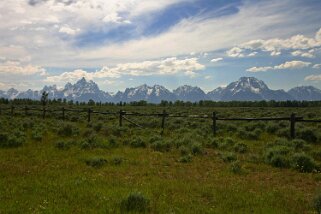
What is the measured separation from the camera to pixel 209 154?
1706 cm

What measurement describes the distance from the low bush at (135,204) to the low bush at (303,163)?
776cm

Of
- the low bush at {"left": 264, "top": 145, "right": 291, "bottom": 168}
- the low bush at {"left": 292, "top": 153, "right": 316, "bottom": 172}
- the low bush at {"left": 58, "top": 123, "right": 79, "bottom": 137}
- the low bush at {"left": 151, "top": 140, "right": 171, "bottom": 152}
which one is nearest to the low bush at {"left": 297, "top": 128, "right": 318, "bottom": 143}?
the low bush at {"left": 264, "top": 145, "right": 291, "bottom": 168}

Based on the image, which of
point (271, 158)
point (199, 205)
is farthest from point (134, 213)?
point (271, 158)

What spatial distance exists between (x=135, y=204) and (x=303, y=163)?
27.7 ft

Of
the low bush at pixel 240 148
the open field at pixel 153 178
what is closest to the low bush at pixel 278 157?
the open field at pixel 153 178

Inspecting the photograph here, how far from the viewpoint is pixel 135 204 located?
837 centimetres

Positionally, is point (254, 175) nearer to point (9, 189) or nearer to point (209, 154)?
point (209, 154)

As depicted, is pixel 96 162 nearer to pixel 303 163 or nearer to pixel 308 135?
pixel 303 163

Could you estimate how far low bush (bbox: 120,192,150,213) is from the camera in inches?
324

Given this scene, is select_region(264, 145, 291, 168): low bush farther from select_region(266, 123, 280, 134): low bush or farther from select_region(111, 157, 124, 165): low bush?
select_region(266, 123, 280, 134): low bush

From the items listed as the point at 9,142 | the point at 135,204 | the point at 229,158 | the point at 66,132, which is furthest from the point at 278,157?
the point at 66,132

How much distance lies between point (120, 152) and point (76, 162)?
132 inches

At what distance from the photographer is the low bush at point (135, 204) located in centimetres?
822

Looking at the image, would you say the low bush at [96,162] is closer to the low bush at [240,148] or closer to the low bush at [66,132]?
the low bush at [240,148]
